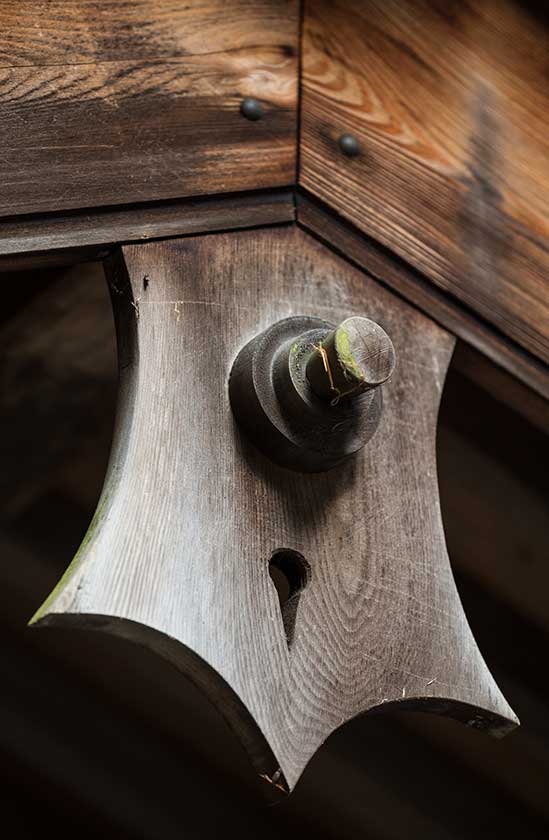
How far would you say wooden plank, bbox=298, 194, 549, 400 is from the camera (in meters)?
0.99

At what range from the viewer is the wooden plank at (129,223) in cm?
82

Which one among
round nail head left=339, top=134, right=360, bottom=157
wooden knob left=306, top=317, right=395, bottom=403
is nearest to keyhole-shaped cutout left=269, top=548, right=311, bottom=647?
wooden knob left=306, top=317, right=395, bottom=403

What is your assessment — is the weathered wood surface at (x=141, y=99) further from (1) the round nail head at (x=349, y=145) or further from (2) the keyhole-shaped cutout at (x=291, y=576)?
(2) the keyhole-shaped cutout at (x=291, y=576)

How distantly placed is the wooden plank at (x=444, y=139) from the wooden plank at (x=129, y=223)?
0.19ft

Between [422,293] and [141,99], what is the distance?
324 mm

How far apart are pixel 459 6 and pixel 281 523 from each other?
24.2 inches

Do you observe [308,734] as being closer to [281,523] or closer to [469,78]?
[281,523]

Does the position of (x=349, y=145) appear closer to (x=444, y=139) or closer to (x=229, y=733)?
(x=444, y=139)

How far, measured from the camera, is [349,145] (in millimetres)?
1015

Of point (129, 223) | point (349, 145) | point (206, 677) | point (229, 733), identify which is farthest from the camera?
point (229, 733)

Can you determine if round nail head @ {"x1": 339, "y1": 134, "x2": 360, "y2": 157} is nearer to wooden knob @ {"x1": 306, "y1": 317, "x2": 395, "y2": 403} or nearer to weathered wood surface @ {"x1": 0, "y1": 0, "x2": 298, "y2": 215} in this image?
weathered wood surface @ {"x1": 0, "y1": 0, "x2": 298, "y2": 215}

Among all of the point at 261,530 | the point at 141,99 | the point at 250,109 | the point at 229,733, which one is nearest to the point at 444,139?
the point at 250,109

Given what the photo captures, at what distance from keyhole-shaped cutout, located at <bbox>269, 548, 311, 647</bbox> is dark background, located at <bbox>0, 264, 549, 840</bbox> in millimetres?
1026

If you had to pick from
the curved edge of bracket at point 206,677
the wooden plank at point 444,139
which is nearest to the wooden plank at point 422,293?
the wooden plank at point 444,139
